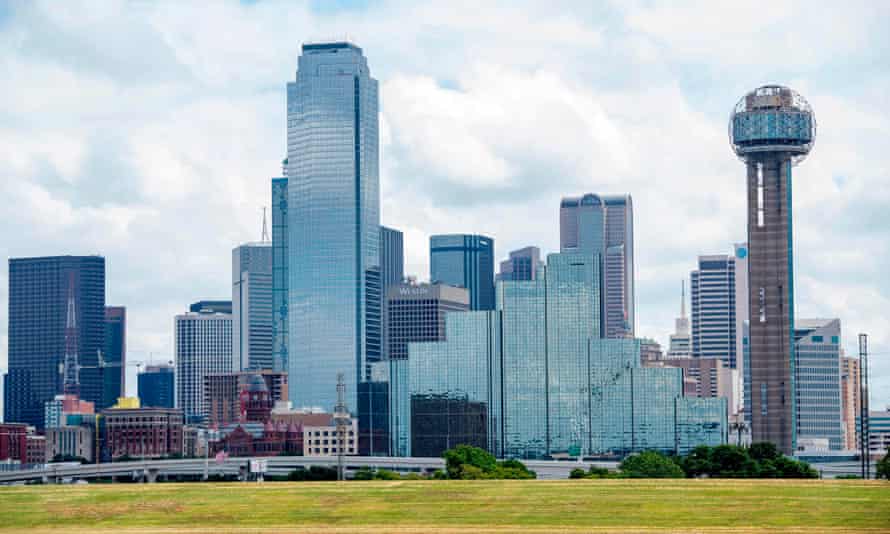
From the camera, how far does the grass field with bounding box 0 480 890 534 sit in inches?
5630

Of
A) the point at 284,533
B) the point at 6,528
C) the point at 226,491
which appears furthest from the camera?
the point at 226,491

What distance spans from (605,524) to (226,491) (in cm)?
4079

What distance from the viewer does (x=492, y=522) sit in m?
147

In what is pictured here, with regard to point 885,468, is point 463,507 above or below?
below

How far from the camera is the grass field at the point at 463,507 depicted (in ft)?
469

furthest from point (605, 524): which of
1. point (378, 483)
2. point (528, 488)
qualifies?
point (378, 483)

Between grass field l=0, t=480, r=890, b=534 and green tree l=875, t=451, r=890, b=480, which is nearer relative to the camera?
grass field l=0, t=480, r=890, b=534

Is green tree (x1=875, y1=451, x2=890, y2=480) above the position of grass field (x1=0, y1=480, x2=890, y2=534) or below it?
above

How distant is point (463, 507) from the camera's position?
154m

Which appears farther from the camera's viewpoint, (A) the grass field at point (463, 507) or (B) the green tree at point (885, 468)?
(B) the green tree at point (885, 468)

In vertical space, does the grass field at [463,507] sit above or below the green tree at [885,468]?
below

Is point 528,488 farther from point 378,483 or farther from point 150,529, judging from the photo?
point 150,529

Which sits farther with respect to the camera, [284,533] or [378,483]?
[378,483]

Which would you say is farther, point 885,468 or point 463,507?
point 885,468
